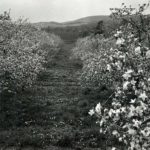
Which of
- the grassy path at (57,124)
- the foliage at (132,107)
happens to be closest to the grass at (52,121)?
the grassy path at (57,124)

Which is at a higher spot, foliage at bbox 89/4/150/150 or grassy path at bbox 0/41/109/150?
foliage at bbox 89/4/150/150

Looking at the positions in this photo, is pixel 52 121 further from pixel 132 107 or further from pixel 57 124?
pixel 132 107

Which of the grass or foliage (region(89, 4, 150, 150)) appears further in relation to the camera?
the grass

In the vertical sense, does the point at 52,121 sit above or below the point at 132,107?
below

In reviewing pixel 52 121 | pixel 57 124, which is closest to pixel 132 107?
pixel 57 124

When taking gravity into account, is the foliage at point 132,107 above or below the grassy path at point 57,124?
above

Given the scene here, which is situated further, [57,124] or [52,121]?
[52,121]

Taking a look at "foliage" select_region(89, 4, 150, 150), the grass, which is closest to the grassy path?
the grass

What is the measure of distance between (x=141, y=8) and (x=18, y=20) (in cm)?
2719

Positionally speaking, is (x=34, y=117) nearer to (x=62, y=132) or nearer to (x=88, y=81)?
(x=62, y=132)

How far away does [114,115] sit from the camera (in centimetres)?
861

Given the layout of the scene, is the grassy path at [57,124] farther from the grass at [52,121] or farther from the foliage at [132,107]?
the foliage at [132,107]

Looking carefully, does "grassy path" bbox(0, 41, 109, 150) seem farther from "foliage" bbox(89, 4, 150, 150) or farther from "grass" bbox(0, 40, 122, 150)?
"foliage" bbox(89, 4, 150, 150)

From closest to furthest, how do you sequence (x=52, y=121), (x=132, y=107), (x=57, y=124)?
(x=132, y=107)
(x=57, y=124)
(x=52, y=121)
